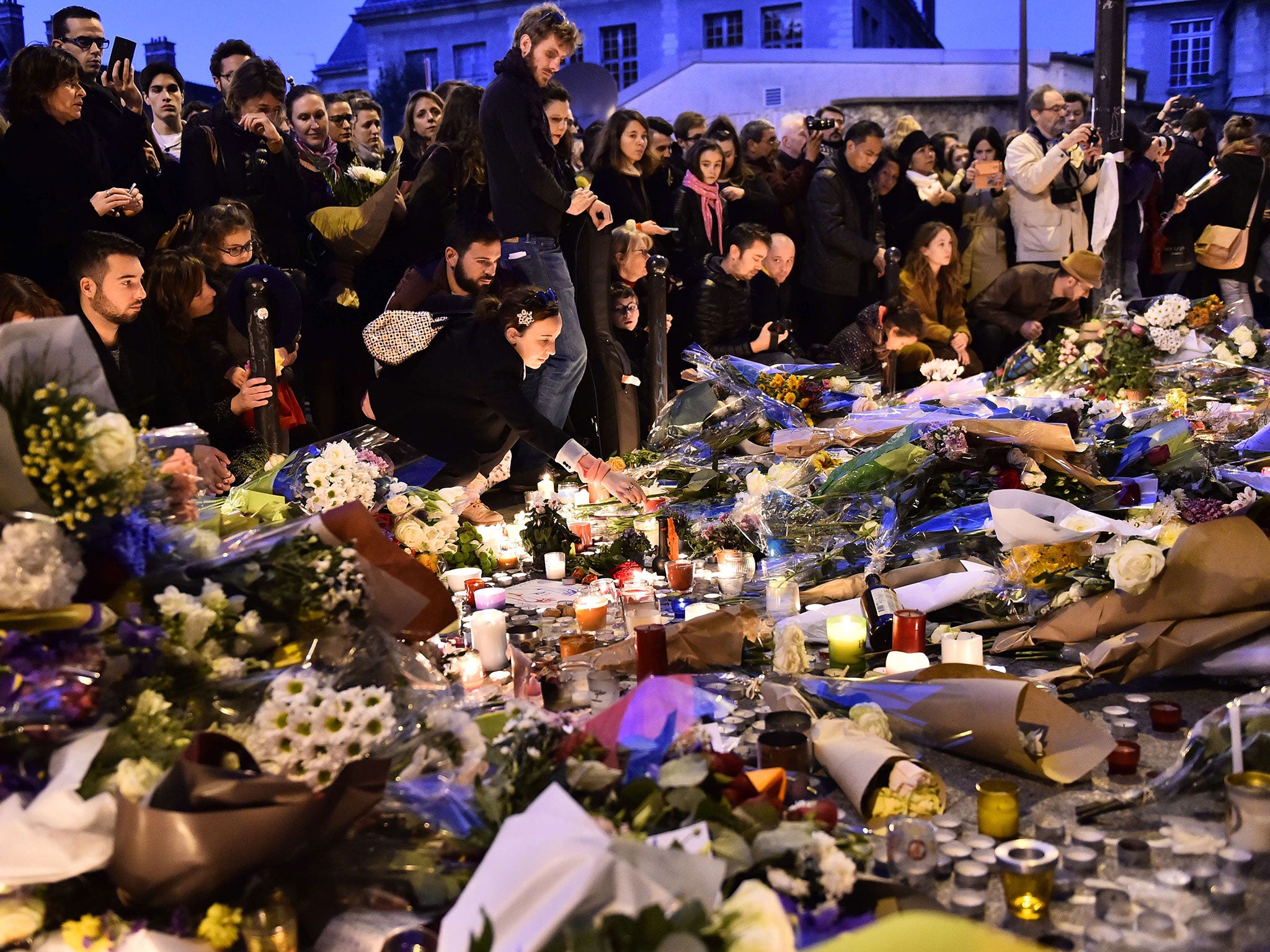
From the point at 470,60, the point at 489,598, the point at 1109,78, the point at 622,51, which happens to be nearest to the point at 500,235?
the point at 489,598

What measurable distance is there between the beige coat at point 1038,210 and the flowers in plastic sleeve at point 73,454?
7753 millimetres

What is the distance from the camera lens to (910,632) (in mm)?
3160

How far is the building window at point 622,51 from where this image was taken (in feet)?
96.7

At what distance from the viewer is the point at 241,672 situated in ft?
6.88

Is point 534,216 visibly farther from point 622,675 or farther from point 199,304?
point 622,675

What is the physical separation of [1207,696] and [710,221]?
16.4ft

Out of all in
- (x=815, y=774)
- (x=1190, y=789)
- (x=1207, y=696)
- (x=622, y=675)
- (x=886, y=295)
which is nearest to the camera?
(x=1190, y=789)

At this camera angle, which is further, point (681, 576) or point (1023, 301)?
point (1023, 301)

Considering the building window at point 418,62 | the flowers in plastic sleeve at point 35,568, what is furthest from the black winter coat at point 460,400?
the building window at point 418,62

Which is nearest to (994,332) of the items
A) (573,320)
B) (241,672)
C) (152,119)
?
(573,320)

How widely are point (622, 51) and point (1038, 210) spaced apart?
2280 cm

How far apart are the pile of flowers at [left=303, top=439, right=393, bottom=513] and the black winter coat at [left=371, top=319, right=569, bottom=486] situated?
1376mm

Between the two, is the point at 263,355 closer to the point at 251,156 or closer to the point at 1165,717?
the point at 251,156


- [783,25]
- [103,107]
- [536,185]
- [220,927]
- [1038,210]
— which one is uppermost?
[783,25]
